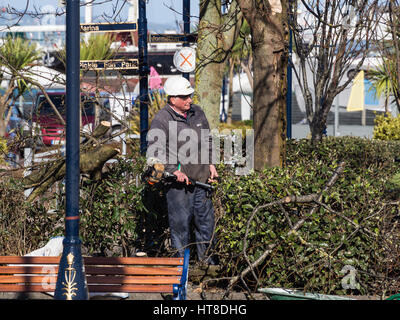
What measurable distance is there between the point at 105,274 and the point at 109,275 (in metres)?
0.04

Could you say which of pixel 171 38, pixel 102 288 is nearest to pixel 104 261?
pixel 102 288

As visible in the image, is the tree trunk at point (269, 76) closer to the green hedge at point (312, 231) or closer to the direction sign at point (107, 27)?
the green hedge at point (312, 231)

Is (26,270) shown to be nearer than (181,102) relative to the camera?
Yes

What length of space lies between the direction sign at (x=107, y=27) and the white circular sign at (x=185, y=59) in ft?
5.37

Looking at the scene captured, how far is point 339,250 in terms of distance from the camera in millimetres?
5703

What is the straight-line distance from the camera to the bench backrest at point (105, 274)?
536cm

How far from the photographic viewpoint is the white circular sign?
38.5ft

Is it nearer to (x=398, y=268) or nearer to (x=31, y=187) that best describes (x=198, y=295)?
(x=398, y=268)

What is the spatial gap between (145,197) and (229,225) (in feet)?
4.35

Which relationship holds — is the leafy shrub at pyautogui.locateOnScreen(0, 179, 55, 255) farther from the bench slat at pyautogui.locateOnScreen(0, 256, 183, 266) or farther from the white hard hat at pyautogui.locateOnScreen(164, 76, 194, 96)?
the white hard hat at pyautogui.locateOnScreen(164, 76, 194, 96)

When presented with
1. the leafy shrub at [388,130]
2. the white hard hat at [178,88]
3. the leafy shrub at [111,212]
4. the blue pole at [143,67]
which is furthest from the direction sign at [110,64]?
the leafy shrub at [388,130]

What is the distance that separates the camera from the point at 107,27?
1020 centimetres

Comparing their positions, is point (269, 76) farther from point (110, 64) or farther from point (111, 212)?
point (110, 64)

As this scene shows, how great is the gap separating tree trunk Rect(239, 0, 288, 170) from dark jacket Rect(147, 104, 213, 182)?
0.83m
